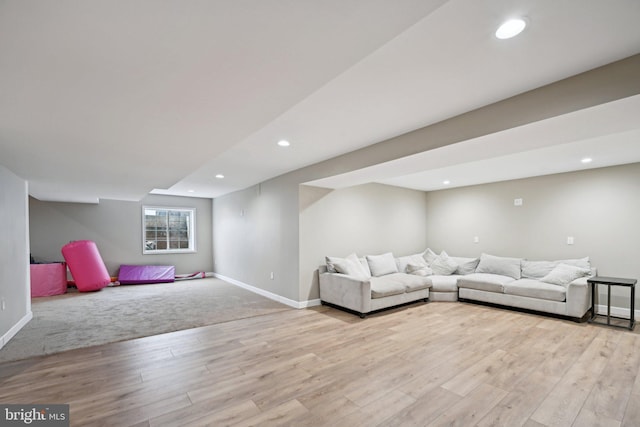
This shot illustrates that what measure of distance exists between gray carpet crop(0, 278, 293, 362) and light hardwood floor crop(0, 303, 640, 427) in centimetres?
38

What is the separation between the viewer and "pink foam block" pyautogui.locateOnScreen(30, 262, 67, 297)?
6.01 metres

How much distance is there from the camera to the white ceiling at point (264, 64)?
4.00ft

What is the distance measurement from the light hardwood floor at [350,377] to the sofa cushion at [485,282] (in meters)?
0.99

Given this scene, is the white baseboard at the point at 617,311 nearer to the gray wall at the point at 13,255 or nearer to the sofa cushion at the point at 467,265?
the sofa cushion at the point at 467,265

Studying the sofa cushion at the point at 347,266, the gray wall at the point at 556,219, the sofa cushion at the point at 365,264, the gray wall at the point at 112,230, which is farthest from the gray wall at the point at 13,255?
the gray wall at the point at 556,219

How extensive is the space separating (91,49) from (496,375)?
12.2 ft

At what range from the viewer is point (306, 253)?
5020mm

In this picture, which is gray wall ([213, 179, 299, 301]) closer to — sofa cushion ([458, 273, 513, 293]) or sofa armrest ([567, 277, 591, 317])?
sofa cushion ([458, 273, 513, 293])

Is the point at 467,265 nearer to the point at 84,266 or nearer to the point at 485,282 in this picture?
the point at 485,282

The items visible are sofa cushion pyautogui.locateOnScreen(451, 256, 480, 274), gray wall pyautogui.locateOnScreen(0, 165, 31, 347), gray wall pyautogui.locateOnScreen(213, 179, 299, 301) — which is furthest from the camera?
sofa cushion pyautogui.locateOnScreen(451, 256, 480, 274)

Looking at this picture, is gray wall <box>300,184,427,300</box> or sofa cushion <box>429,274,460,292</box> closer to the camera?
gray wall <box>300,184,427,300</box>

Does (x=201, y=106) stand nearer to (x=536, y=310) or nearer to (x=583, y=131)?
(x=583, y=131)

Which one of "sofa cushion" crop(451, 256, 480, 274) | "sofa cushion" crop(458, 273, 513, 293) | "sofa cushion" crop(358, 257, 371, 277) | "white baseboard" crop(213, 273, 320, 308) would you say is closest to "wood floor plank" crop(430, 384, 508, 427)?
"sofa cushion" crop(458, 273, 513, 293)

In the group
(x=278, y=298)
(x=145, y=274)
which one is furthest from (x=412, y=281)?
(x=145, y=274)
